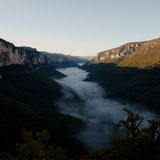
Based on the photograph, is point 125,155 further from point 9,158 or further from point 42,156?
point 9,158

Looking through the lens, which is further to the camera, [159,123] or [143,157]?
[159,123]

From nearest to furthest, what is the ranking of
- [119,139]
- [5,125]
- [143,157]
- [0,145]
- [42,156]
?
[42,156], [143,157], [119,139], [0,145], [5,125]

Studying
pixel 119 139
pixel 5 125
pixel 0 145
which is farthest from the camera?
pixel 5 125

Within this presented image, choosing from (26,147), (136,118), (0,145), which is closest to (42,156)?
(26,147)

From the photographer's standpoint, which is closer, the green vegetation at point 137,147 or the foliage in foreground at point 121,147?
the foliage in foreground at point 121,147

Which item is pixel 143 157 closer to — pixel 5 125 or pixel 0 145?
pixel 0 145

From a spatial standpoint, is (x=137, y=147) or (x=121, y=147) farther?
(x=121, y=147)

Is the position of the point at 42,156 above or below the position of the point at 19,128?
above

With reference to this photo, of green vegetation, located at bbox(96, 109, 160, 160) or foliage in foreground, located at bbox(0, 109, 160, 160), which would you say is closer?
foliage in foreground, located at bbox(0, 109, 160, 160)

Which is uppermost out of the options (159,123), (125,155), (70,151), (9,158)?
(159,123)

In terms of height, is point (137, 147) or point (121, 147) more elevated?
point (137, 147)
